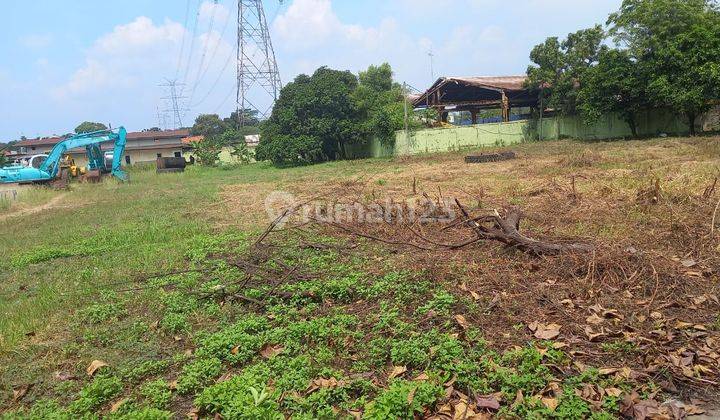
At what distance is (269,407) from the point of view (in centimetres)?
294

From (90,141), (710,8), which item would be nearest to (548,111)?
(710,8)

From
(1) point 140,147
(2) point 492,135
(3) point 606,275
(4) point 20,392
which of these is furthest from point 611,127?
(1) point 140,147

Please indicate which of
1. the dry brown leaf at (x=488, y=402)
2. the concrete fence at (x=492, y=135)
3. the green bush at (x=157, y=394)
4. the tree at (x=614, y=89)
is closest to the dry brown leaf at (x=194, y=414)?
the green bush at (x=157, y=394)

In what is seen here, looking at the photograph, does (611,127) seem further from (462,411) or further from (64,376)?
(64,376)

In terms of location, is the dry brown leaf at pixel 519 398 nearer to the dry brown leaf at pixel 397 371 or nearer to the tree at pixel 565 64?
the dry brown leaf at pixel 397 371

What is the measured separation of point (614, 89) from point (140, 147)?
37.0 m

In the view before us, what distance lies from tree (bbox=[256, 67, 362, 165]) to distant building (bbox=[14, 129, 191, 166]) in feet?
59.7

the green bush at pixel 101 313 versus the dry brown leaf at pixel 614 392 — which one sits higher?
the green bush at pixel 101 313

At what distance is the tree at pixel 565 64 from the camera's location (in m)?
24.6

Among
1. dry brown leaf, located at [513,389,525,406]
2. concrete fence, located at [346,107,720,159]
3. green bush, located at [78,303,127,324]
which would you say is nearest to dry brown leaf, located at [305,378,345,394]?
dry brown leaf, located at [513,389,525,406]

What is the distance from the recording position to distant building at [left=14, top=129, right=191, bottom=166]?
41.6 metres

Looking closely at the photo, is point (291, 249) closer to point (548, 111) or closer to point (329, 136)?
point (329, 136)

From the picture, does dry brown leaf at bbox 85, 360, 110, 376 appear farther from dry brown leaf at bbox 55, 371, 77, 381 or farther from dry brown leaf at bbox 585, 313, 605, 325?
dry brown leaf at bbox 585, 313, 605, 325

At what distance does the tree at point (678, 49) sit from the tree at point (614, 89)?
0.46 meters
